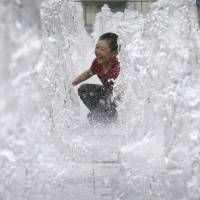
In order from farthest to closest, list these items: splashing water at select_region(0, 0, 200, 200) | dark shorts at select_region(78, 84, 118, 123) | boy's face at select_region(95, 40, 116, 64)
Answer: dark shorts at select_region(78, 84, 118, 123), boy's face at select_region(95, 40, 116, 64), splashing water at select_region(0, 0, 200, 200)

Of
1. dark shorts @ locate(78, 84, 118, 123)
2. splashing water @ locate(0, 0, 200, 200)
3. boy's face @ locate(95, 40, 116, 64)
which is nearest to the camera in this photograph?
splashing water @ locate(0, 0, 200, 200)

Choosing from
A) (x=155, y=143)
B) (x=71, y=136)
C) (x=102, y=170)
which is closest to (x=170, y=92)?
(x=155, y=143)

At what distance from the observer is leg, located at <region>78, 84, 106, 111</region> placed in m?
6.74

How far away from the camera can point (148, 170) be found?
427 centimetres

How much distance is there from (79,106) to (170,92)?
353 cm

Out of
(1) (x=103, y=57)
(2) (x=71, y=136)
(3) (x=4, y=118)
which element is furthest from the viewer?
(1) (x=103, y=57)

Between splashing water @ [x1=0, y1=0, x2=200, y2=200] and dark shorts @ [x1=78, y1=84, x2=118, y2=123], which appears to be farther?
dark shorts @ [x1=78, y1=84, x2=118, y2=123]

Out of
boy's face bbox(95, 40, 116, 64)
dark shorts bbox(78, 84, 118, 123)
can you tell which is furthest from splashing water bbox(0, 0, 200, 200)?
dark shorts bbox(78, 84, 118, 123)

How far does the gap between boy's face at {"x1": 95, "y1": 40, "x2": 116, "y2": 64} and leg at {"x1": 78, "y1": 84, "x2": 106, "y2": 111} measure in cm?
34

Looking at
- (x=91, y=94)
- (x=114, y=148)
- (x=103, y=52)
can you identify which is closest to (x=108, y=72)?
(x=103, y=52)

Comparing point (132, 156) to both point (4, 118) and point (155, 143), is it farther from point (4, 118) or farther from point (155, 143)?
point (4, 118)

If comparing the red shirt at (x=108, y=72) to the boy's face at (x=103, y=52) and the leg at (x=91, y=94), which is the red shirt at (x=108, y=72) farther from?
the leg at (x=91, y=94)

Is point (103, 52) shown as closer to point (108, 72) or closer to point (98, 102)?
point (108, 72)

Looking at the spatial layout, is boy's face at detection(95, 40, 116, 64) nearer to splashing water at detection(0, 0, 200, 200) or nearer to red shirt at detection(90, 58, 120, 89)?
red shirt at detection(90, 58, 120, 89)
